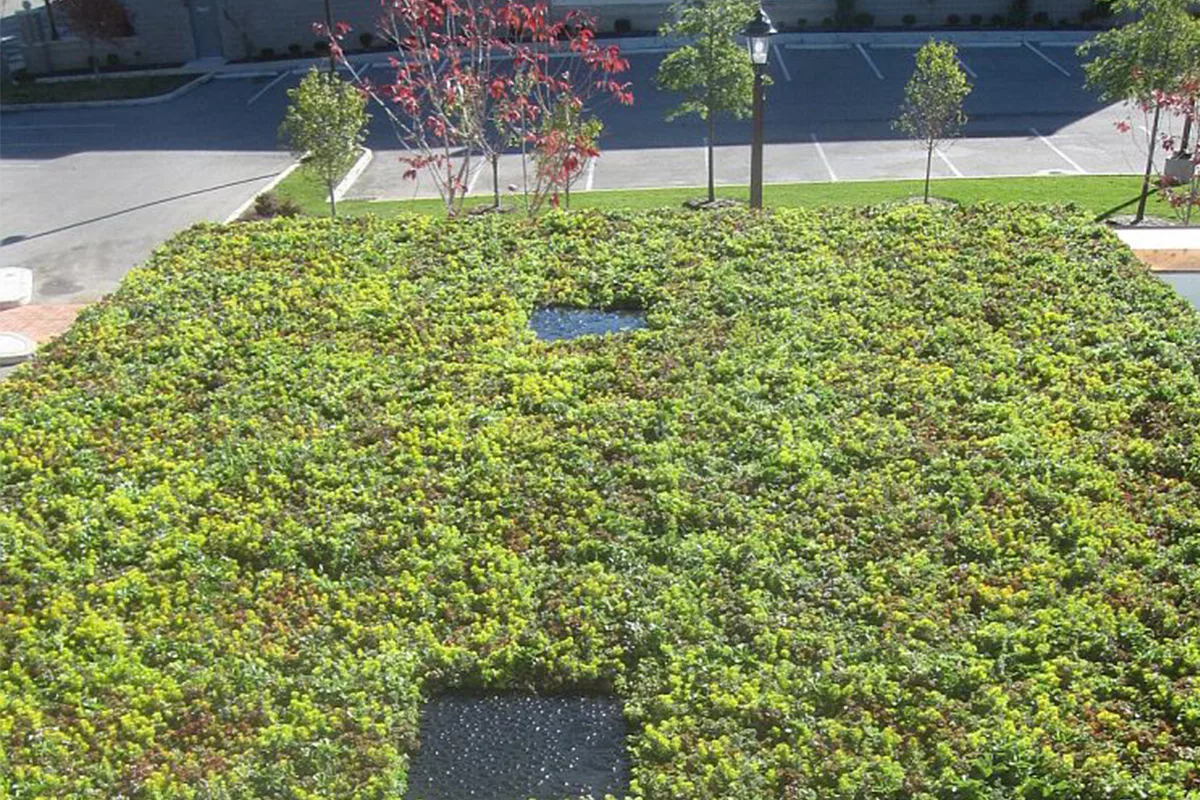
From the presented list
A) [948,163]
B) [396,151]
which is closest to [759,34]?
[948,163]

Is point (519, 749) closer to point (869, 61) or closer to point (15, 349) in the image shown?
point (15, 349)

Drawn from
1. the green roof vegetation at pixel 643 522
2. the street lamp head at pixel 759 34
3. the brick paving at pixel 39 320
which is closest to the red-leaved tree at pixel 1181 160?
the street lamp head at pixel 759 34

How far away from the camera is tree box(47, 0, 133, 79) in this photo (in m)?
36.3

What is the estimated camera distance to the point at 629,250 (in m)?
14.5

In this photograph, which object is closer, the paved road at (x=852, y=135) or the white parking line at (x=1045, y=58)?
the paved road at (x=852, y=135)

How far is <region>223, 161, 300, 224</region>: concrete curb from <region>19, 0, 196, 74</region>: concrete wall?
12.4m

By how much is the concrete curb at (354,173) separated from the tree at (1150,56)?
14.7 m

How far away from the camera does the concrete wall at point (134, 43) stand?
3822cm

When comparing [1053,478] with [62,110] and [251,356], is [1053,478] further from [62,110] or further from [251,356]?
[62,110]

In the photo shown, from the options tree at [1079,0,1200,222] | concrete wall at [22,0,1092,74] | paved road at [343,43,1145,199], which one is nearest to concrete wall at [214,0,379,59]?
concrete wall at [22,0,1092,74]

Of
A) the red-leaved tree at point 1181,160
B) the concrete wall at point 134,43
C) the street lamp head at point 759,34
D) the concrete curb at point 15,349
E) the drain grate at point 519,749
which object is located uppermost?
the street lamp head at point 759,34

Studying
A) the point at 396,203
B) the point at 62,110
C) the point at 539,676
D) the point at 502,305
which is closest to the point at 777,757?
the point at 539,676

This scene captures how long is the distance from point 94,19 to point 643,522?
32.5 meters

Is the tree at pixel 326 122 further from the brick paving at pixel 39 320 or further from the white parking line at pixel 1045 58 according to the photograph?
the white parking line at pixel 1045 58
